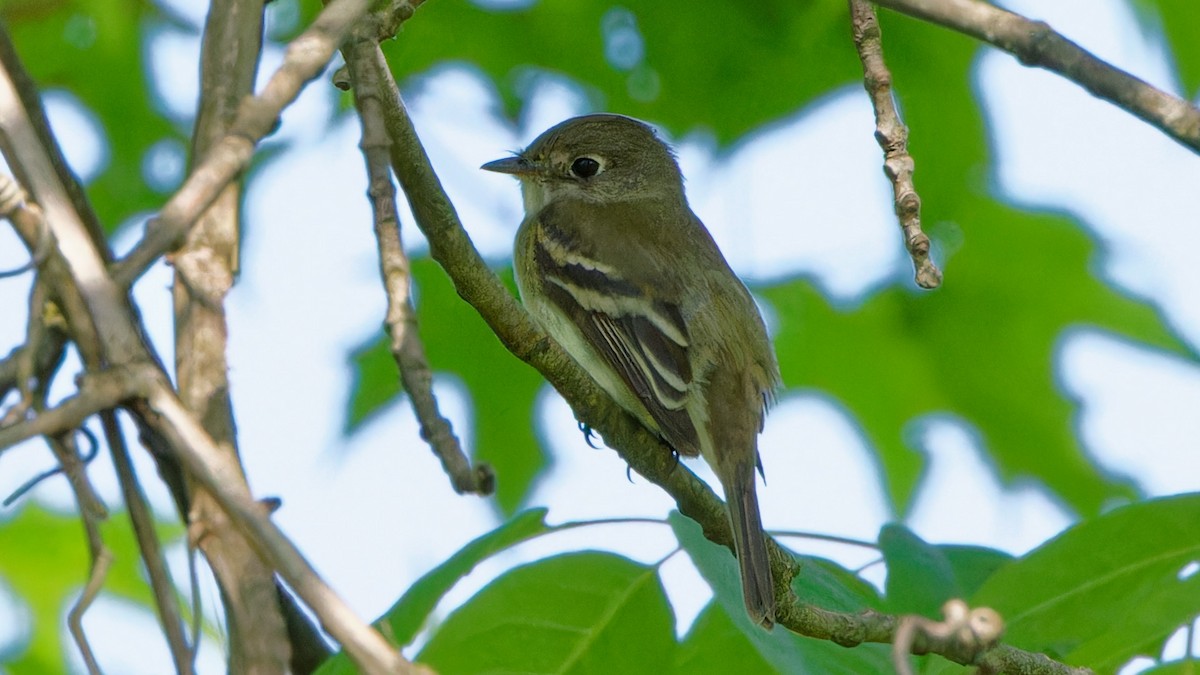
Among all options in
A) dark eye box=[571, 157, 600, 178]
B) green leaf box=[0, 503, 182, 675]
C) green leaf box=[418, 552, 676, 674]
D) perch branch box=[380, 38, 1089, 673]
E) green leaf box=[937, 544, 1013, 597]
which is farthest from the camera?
dark eye box=[571, 157, 600, 178]

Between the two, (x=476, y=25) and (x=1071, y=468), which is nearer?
(x=476, y=25)

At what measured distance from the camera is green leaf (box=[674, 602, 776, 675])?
115 inches

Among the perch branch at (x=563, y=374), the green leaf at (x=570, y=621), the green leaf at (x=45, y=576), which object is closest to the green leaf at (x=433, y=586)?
the green leaf at (x=570, y=621)

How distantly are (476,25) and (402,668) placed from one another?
3324 mm

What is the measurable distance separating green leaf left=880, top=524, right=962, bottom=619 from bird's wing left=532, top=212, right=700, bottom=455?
1038mm

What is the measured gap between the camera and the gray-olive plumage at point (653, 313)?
4.28 m

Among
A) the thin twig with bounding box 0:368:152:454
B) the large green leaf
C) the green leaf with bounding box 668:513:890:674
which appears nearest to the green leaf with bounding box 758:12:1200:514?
the green leaf with bounding box 668:513:890:674

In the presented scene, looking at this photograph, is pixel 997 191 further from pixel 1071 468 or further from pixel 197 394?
pixel 197 394

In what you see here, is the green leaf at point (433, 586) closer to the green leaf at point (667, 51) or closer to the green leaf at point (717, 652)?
the green leaf at point (717, 652)

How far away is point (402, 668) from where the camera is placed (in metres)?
1.44

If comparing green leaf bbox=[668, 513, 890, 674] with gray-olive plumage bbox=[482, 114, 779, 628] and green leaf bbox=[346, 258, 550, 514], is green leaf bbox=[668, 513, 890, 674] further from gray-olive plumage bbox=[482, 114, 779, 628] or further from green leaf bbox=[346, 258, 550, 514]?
green leaf bbox=[346, 258, 550, 514]

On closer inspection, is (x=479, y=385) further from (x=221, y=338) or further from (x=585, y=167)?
(x=221, y=338)

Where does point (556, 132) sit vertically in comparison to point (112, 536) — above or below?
above

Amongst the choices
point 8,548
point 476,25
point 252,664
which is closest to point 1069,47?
point 252,664
